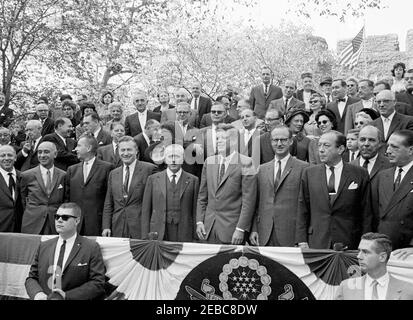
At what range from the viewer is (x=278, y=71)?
35969 millimetres

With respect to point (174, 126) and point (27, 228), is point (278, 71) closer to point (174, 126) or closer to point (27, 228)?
point (174, 126)

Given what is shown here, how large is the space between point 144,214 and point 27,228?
1585mm

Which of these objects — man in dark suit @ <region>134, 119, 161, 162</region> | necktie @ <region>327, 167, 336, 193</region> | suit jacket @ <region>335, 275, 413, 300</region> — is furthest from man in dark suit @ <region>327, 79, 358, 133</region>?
suit jacket @ <region>335, 275, 413, 300</region>

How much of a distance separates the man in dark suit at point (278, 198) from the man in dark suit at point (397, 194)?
97 centimetres

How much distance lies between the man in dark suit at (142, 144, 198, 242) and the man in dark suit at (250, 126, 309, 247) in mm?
888

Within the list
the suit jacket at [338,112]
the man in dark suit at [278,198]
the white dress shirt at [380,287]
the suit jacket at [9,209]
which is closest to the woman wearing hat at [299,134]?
the suit jacket at [338,112]

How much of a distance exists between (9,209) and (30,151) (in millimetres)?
1770

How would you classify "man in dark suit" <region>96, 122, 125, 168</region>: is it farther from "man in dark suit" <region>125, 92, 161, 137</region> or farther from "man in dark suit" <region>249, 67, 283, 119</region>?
"man in dark suit" <region>249, 67, 283, 119</region>

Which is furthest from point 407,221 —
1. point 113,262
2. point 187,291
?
point 113,262

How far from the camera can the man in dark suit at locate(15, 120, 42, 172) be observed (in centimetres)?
966

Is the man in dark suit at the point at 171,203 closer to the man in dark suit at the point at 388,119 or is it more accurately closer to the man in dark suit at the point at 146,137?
the man in dark suit at the point at 146,137

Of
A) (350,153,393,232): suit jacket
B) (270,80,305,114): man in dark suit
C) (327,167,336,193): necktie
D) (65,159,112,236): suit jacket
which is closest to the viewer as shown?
(327,167,336,193): necktie

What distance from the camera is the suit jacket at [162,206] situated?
7699mm

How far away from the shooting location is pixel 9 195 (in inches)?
326
